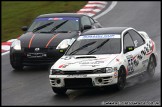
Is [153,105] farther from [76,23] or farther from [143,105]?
[76,23]

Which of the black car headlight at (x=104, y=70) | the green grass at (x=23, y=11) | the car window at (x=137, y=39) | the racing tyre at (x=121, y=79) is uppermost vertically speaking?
the car window at (x=137, y=39)

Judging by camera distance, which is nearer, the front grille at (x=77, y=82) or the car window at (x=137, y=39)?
the front grille at (x=77, y=82)

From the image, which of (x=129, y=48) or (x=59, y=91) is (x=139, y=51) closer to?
(x=129, y=48)

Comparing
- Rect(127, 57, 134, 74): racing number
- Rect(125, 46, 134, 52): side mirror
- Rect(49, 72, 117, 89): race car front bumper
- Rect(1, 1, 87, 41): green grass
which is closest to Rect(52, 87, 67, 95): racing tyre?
Rect(49, 72, 117, 89): race car front bumper

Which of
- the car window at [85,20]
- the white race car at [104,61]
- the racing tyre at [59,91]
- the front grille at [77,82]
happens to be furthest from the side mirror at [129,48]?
the car window at [85,20]

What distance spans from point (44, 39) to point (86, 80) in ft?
15.1

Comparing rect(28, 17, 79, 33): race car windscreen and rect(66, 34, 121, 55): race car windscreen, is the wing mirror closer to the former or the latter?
rect(66, 34, 121, 55): race car windscreen

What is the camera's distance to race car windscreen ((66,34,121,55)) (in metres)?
12.6

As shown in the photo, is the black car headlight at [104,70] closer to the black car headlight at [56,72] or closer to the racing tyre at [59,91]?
the black car headlight at [56,72]

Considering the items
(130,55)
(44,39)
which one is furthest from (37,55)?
(130,55)

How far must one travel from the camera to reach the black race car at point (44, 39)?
1570cm

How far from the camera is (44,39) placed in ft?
52.4

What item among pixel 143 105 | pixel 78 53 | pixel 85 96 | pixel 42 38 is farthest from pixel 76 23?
pixel 143 105

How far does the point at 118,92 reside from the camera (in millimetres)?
11750
